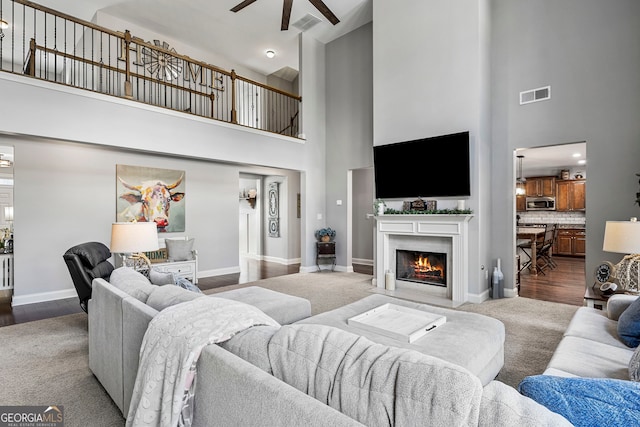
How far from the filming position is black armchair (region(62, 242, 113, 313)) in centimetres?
318

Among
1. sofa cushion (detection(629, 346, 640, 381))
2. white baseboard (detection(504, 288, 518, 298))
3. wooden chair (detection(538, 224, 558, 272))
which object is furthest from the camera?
wooden chair (detection(538, 224, 558, 272))

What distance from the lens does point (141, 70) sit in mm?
6906

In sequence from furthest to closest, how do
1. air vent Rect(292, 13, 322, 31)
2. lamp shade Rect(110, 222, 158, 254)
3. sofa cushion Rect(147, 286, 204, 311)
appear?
1. air vent Rect(292, 13, 322, 31)
2. lamp shade Rect(110, 222, 158, 254)
3. sofa cushion Rect(147, 286, 204, 311)

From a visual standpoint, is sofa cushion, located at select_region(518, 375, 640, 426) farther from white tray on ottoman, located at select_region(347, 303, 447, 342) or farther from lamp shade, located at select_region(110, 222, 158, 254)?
lamp shade, located at select_region(110, 222, 158, 254)

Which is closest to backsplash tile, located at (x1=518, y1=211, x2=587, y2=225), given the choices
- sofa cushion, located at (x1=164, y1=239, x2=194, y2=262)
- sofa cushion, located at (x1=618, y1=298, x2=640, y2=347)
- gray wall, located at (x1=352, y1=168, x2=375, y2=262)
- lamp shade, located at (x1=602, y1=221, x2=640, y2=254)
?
gray wall, located at (x1=352, y1=168, x2=375, y2=262)

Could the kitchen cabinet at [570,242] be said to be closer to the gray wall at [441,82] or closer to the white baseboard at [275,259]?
the gray wall at [441,82]

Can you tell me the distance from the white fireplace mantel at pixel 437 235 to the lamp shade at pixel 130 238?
374cm

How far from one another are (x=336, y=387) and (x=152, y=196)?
595 centimetres

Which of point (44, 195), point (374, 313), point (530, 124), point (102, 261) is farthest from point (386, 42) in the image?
point (44, 195)

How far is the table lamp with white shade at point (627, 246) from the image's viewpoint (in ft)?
9.15

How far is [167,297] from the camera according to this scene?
1.94 metres

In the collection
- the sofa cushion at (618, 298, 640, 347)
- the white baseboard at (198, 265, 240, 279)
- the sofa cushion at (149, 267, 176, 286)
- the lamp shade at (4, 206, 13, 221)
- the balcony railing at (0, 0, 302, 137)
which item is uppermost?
the balcony railing at (0, 0, 302, 137)

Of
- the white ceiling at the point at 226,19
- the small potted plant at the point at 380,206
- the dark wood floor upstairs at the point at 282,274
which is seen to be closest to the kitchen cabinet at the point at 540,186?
the dark wood floor upstairs at the point at 282,274

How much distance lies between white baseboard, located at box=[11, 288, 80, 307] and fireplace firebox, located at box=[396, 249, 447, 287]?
5.30 metres
